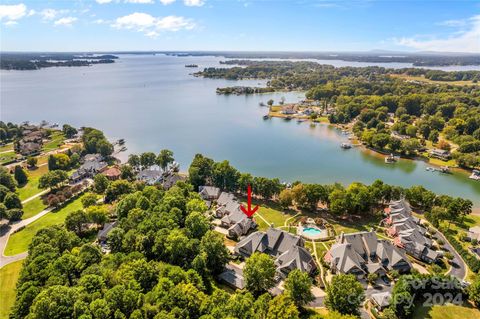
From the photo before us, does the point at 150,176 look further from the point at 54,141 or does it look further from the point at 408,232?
the point at 408,232

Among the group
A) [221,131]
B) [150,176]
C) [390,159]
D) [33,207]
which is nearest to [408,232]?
[390,159]

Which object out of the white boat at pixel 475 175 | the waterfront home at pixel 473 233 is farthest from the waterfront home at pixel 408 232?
the white boat at pixel 475 175

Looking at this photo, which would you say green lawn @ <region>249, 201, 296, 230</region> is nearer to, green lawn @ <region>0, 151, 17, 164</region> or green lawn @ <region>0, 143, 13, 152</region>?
green lawn @ <region>0, 151, 17, 164</region>

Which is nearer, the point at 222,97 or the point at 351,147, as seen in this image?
the point at 351,147

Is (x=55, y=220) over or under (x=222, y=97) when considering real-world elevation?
under

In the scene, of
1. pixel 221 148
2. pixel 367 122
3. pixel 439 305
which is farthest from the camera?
pixel 367 122

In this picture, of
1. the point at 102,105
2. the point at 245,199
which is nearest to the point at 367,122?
the point at 245,199

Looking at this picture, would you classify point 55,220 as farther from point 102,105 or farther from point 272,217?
point 102,105
